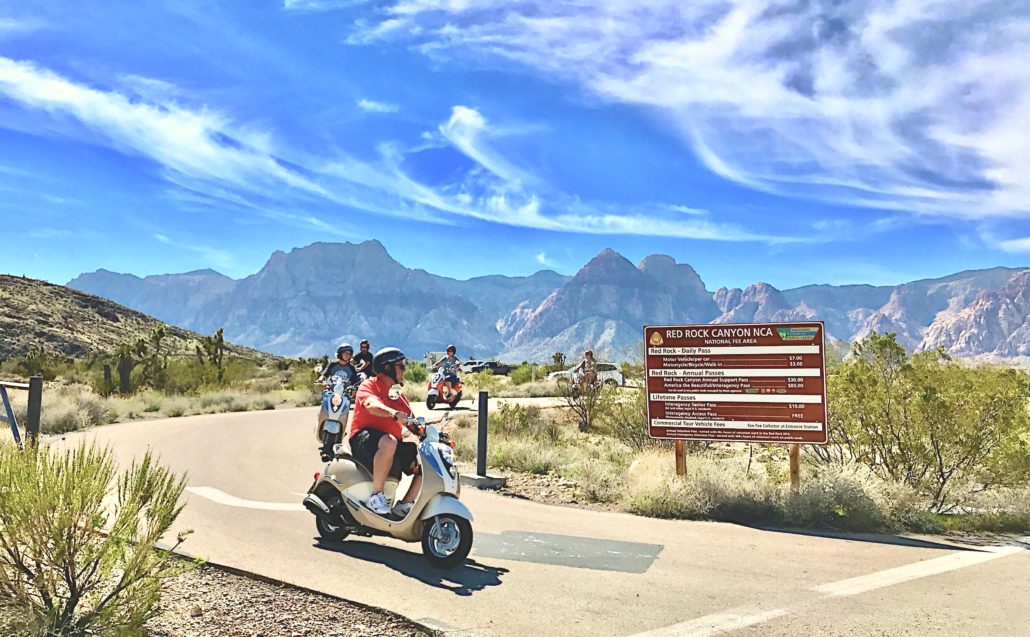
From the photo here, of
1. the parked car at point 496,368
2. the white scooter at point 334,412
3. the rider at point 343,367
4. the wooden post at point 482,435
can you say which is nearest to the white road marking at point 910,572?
the wooden post at point 482,435

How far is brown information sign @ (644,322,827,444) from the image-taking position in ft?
30.9

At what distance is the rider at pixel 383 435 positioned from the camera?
6820mm

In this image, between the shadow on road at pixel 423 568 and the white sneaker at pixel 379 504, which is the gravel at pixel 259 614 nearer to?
A: the shadow on road at pixel 423 568

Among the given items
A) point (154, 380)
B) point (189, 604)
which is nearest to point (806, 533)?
point (189, 604)

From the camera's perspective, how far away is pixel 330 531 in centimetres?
746

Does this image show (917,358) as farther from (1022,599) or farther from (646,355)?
(1022,599)

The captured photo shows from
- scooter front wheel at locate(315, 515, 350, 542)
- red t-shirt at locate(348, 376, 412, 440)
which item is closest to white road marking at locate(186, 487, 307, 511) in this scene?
scooter front wheel at locate(315, 515, 350, 542)

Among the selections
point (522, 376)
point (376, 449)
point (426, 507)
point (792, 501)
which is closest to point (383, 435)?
point (376, 449)

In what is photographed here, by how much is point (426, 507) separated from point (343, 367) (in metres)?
6.60

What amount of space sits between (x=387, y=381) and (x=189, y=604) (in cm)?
244

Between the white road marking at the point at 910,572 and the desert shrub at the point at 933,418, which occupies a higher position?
the desert shrub at the point at 933,418

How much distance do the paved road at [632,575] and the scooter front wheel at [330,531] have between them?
0.09m

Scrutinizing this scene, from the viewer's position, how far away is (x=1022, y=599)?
231 inches

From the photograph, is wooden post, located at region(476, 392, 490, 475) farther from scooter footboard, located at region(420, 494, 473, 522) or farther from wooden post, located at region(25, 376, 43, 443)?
wooden post, located at region(25, 376, 43, 443)
